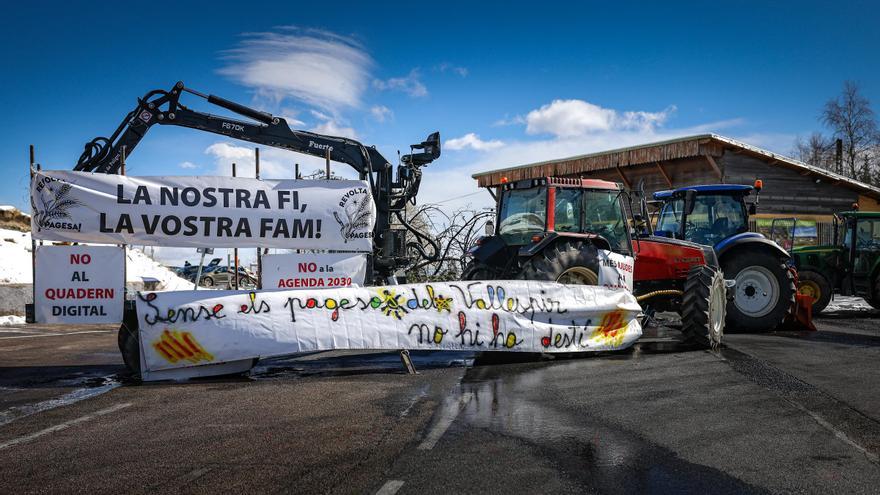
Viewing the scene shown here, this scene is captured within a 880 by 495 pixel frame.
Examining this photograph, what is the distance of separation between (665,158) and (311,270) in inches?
627

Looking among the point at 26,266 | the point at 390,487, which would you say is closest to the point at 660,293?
the point at 390,487

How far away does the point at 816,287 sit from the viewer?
14055 millimetres

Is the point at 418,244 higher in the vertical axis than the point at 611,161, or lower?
lower

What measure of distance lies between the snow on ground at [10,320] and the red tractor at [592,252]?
416 inches

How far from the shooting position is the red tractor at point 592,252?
8.71m

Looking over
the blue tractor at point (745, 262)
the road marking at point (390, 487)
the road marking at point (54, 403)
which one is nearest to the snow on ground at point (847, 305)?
the blue tractor at point (745, 262)

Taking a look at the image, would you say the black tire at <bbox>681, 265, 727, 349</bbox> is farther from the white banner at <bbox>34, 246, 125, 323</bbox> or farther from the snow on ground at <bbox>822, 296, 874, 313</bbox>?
the snow on ground at <bbox>822, 296, 874, 313</bbox>

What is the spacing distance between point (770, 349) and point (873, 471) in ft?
17.3

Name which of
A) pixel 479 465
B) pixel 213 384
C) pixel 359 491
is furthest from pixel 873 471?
pixel 213 384

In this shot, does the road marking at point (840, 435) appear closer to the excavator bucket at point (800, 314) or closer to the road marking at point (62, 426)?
the road marking at point (62, 426)

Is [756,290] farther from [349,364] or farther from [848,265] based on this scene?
[349,364]

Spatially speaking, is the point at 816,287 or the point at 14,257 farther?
the point at 14,257

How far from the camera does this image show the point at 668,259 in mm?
10312

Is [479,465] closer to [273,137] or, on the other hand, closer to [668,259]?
[668,259]
